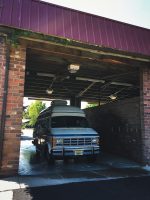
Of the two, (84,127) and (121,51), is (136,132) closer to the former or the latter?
(84,127)

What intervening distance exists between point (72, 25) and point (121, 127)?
6412 millimetres

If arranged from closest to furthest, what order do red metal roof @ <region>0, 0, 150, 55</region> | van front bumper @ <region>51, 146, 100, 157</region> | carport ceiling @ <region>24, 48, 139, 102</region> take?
red metal roof @ <region>0, 0, 150, 55</region>, carport ceiling @ <region>24, 48, 139, 102</region>, van front bumper @ <region>51, 146, 100, 157</region>

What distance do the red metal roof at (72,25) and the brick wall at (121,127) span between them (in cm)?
282

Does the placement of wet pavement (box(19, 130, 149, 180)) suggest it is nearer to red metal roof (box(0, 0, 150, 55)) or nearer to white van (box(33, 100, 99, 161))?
white van (box(33, 100, 99, 161))

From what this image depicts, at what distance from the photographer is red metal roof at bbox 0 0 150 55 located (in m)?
7.43

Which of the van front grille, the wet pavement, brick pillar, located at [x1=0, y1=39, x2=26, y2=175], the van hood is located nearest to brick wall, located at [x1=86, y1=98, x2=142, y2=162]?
the wet pavement

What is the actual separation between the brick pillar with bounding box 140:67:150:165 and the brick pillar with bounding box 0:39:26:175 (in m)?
5.06

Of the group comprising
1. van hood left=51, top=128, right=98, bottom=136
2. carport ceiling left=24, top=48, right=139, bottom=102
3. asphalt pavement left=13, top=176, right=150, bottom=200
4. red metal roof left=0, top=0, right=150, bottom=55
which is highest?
red metal roof left=0, top=0, right=150, bottom=55

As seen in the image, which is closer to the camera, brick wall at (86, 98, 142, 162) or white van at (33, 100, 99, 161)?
white van at (33, 100, 99, 161)

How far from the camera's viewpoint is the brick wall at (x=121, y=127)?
10.8 metres

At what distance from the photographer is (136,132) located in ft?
35.4

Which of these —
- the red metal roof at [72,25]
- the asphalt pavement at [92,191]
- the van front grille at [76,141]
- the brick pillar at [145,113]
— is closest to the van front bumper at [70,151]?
the van front grille at [76,141]

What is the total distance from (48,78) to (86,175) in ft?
25.0

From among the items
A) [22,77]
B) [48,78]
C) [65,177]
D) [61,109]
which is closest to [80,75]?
[48,78]
